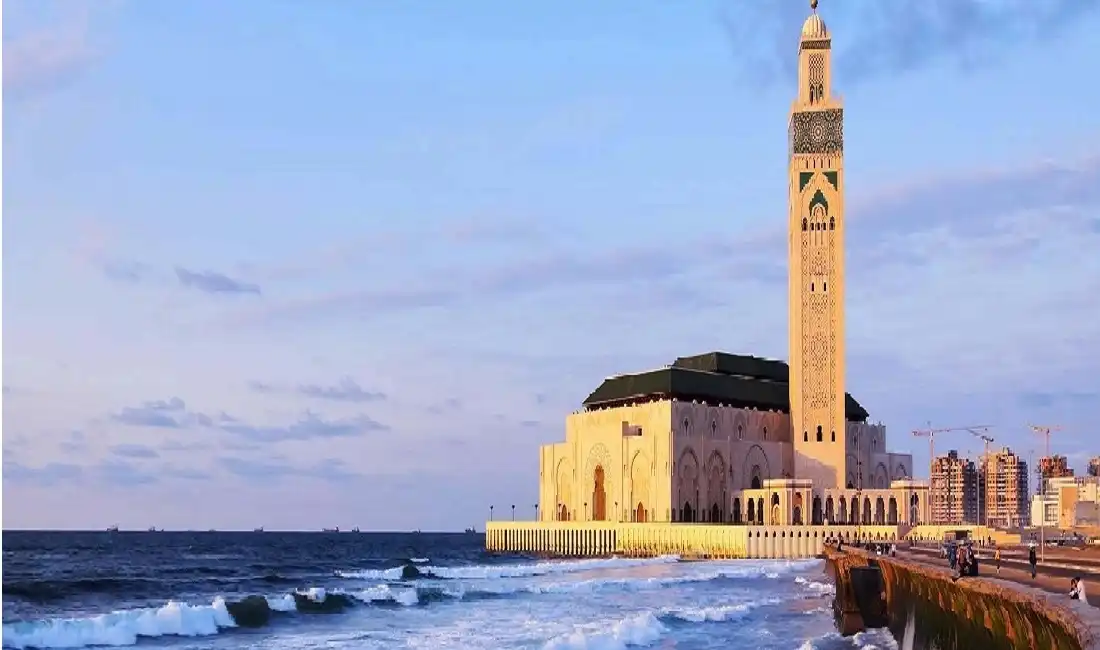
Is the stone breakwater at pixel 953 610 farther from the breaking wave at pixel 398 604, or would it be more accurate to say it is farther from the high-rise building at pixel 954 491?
the high-rise building at pixel 954 491

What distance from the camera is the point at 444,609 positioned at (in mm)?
46656

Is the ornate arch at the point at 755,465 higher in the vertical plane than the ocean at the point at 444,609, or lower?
higher

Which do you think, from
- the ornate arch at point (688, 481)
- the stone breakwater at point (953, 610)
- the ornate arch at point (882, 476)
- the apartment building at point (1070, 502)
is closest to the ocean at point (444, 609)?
the stone breakwater at point (953, 610)

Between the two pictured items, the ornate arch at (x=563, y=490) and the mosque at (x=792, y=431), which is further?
the ornate arch at (x=563, y=490)

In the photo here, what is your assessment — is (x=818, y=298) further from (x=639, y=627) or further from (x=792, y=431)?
(x=639, y=627)

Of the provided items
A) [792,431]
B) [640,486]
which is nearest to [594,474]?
[640,486]

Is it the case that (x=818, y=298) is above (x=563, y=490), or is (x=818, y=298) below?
above

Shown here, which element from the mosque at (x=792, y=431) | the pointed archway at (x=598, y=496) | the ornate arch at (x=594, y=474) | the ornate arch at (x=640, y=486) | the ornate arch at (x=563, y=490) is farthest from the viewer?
the ornate arch at (x=563, y=490)

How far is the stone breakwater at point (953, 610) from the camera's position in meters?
13.6

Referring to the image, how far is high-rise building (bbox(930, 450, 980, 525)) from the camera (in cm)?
19238

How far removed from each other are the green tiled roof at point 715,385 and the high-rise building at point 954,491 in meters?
90.2

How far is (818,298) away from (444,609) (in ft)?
180

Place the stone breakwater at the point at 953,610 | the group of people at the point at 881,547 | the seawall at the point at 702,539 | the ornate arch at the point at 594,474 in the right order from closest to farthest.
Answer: the stone breakwater at the point at 953,610
the group of people at the point at 881,547
the seawall at the point at 702,539
the ornate arch at the point at 594,474

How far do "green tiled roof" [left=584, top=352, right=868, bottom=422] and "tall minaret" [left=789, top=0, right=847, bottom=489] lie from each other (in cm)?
433
